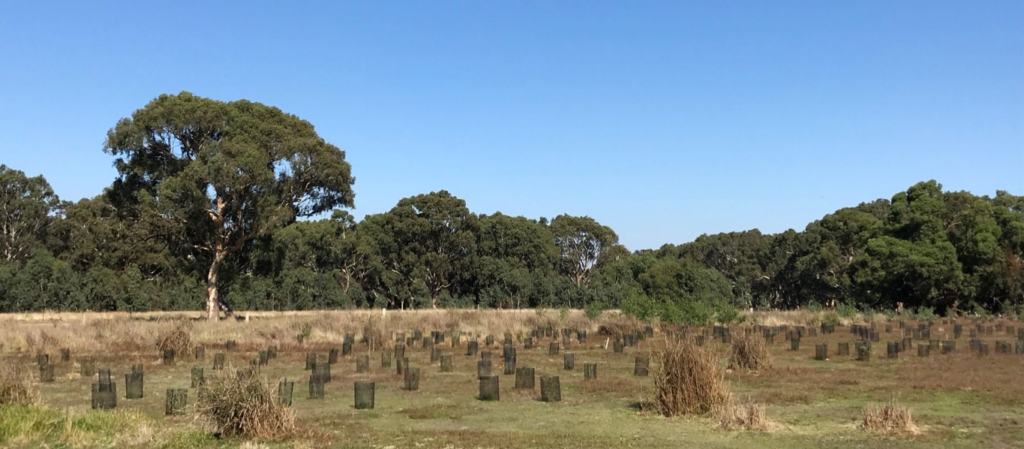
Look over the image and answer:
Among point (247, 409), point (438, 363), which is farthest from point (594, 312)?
point (247, 409)

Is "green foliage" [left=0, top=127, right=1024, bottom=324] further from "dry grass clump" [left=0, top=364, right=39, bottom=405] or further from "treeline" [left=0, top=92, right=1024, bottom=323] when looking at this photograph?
"dry grass clump" [left=0, top=364, right=39, bottom=405]

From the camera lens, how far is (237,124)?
125 ft

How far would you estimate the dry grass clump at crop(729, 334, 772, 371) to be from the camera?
17172mm

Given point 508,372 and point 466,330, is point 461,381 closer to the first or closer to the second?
point 508,372

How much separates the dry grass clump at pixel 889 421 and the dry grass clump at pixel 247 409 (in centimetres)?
740

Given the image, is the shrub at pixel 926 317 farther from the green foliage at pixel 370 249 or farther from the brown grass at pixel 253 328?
the brown grass at pixel 253 328

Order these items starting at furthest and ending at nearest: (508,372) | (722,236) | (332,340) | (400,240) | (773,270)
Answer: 1. (722,236)
2. (773,270)
3. (400,240)
4. (332,340)
5. (508,372)

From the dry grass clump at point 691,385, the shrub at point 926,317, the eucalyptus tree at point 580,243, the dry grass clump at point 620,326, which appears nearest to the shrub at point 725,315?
the dry grass clump at point 620,326

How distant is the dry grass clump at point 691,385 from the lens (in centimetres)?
1130

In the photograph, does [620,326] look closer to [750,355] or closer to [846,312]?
[750,355]

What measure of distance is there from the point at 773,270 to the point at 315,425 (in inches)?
2621

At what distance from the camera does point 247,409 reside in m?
9.68

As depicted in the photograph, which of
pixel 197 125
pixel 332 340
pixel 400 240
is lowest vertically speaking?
pixel 332 340

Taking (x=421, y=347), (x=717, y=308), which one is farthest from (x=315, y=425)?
(x=717, y=308)
